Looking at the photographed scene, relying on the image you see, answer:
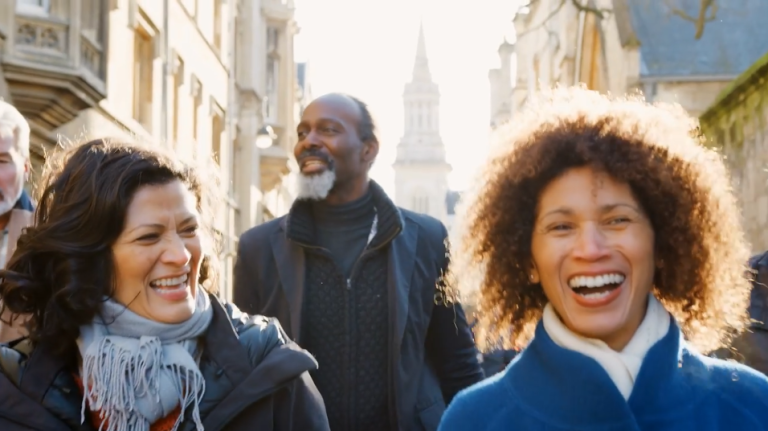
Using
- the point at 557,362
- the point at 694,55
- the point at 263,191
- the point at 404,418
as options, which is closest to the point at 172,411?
the point at 557,362

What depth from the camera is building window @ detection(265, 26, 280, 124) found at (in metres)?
40.3

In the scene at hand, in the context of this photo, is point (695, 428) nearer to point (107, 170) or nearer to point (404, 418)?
point (107, 170)

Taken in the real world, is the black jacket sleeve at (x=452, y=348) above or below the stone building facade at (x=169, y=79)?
below

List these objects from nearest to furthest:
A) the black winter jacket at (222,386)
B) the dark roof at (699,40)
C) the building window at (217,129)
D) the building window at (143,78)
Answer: the black winter jacket at (222,386), the building window at (143,78), the dark roof at (699,40), the building window at (217,129)

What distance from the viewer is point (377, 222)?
219 inches

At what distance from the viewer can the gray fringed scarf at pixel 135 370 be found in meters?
3.37

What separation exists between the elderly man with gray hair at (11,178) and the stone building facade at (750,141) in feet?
24.2

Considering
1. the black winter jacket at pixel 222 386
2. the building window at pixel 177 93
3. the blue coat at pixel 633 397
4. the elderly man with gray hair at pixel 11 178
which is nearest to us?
the blue coat at pixel 633 397

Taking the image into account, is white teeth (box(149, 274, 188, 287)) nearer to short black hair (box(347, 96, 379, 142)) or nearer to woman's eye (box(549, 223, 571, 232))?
woman's eye (box(549, 223, 571, 232))

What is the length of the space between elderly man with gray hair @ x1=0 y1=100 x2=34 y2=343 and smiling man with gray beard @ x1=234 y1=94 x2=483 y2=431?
4.22 ft

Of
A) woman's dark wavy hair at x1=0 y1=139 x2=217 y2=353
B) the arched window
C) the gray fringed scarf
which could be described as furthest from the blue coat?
the arched window

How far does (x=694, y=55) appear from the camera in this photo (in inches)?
1042

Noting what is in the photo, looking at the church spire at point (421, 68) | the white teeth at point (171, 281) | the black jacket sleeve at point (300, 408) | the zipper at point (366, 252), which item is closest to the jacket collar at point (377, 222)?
the zipper at point (366, 252)

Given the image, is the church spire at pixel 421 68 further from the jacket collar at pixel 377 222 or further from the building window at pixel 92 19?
the jacket collar at pixel 377 222
